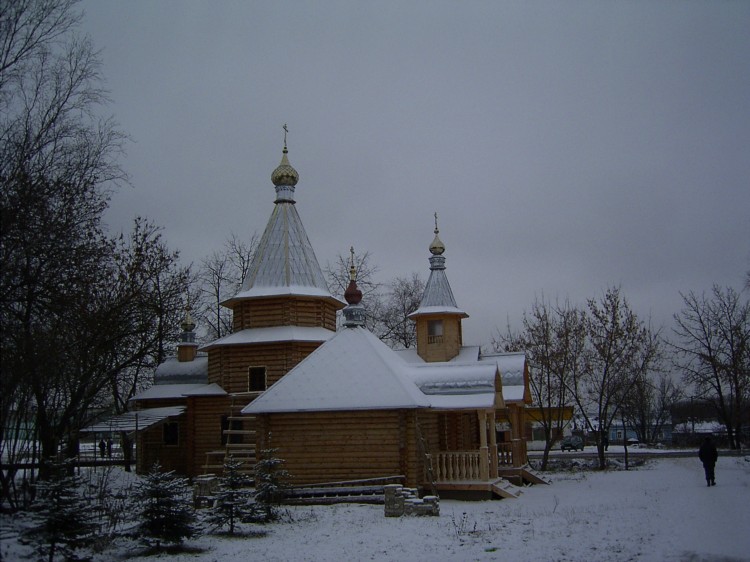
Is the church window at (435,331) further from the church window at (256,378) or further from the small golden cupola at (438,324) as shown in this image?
the church window at (256,378)

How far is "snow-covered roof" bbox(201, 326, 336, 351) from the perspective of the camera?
2519 cm

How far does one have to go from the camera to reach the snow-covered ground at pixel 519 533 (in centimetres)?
1149

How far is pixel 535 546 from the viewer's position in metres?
12.0

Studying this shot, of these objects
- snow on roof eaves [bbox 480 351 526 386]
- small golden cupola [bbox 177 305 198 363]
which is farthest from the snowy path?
small golden cupola [bbox 177 305 198 363]

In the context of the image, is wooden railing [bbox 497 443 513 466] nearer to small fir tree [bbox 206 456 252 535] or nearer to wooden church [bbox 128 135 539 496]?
wooden church [bbox 128 135 539 496]

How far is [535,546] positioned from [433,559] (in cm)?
177

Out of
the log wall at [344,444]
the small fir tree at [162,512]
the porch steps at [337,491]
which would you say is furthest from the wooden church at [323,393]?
the small fir tree at [162,512]

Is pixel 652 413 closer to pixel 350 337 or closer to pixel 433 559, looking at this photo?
pixel 350 337

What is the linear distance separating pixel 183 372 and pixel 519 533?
59.8 feet

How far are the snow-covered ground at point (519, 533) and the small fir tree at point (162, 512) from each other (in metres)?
0.39

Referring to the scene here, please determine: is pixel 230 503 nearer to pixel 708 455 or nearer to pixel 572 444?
pixel 708 455

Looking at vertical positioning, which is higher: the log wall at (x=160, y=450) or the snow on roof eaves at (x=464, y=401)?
the snow on roof eaves at (x=464, y=401)

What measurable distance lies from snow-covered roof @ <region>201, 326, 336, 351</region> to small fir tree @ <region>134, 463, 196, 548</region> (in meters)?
12.7

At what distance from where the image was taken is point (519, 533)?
43.8 feet
